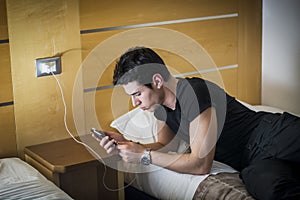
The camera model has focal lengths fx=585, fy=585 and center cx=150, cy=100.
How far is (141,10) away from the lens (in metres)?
2.96

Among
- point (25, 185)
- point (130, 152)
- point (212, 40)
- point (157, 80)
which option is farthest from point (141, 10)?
point (25, 185)

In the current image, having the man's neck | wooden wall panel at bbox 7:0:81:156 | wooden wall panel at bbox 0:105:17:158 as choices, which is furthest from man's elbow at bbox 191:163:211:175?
wooden wall panel at bbox 0:105:17:158

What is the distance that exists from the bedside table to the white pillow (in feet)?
0.55

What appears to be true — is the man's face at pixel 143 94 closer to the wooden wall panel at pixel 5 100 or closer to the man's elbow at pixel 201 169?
the man's elbow at pixel 201 169

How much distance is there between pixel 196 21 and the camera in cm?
318

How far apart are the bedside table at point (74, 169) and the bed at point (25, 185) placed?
10cm

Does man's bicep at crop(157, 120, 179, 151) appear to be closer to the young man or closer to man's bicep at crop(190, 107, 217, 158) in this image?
the young man

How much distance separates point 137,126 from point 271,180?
85 centimetres

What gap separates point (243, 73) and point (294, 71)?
0.29 meters

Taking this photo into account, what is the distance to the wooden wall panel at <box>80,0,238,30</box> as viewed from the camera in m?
2.80

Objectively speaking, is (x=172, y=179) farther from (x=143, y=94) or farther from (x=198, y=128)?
(x=143, y=94)

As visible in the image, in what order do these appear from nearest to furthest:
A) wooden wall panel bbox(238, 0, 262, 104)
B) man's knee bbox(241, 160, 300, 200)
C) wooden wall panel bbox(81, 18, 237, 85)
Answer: man's knee bbox(241, 160, 300, 200) → wooden wall panel bbox(81, 18, 237, 85) → wooden wall panel bbox(238, 0, 262, 104)

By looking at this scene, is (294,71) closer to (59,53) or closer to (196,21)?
(196,21)

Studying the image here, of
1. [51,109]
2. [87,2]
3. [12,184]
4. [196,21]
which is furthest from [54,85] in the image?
[196,21]
